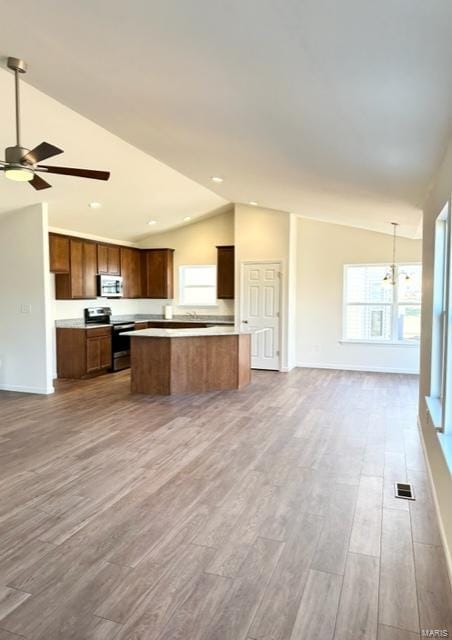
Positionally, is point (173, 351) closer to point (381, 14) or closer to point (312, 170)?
point (312, 170)

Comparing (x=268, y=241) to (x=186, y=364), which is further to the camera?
(x=268, y=241)

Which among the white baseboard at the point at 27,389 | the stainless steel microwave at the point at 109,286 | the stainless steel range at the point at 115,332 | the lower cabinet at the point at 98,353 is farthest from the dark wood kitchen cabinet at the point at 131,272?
the white baseboard at the point at 27,389

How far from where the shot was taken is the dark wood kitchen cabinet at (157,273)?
890 centimetres

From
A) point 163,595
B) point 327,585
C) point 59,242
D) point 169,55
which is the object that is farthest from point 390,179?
point 59,242

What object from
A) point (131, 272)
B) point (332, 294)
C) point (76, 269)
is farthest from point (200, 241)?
point (332, 294)

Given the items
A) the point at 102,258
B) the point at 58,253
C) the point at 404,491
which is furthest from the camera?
the point at 102,258

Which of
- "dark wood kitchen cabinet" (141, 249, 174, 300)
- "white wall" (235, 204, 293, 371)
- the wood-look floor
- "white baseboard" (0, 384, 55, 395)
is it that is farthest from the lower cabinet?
"white wall" (235, 204, 293, 371)

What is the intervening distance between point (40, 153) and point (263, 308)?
5.39m

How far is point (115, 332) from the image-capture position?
25.5ft

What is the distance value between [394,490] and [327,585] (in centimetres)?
126

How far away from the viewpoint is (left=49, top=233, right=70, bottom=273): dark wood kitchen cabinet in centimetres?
666

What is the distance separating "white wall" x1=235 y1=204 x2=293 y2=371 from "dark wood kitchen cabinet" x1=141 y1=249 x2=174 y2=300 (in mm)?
1715

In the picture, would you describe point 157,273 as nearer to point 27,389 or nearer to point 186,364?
point 186,364

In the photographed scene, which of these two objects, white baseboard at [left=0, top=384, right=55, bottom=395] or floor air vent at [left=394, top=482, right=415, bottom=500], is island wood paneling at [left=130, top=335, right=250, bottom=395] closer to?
white baseboard at [left=0, top=384, right=55, bottom=395]
